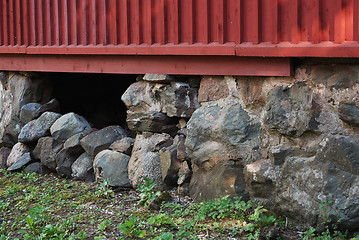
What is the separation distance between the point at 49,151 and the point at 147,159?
191 centimetres

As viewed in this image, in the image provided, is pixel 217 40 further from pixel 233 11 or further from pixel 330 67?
pixel 330 67

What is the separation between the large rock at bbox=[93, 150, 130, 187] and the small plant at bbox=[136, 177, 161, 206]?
1.22 ft

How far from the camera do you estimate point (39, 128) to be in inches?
340

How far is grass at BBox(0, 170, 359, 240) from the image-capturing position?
552cm

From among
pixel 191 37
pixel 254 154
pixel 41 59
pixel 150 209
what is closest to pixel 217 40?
pixel 191 37

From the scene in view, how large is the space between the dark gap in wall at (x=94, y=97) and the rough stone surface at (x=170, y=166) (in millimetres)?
2912

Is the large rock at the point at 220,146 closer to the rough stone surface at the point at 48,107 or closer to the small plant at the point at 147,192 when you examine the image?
the small plant at the point at 147,192

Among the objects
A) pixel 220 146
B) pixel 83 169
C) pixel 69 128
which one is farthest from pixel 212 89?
pixel 69 128

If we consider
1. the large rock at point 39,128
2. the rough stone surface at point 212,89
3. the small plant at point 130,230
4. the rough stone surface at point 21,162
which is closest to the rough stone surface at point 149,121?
the rough stone surface at point 212,89

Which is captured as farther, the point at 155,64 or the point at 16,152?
the point at 16,152

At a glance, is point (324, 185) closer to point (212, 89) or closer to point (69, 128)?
point (212, 89)

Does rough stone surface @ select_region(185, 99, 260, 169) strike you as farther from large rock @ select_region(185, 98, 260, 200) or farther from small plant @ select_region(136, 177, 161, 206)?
small plant @ select_region(136, 177, 161, 206)

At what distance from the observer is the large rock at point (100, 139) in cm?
780

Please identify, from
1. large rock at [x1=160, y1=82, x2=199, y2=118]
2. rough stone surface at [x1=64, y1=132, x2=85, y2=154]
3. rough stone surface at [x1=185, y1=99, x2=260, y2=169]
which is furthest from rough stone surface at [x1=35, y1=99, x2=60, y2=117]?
rough stone surface at [x1=185, y1=99, x2=260, y2=169]
